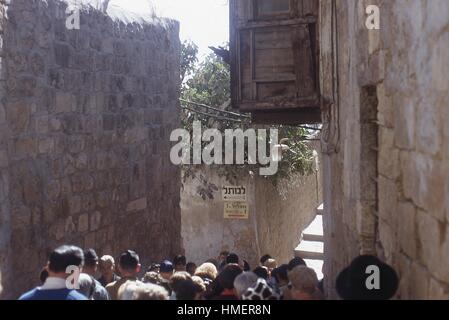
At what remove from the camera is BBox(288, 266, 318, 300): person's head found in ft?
11.1

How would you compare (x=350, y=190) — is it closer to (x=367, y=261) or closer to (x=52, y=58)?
(x=367, y=261)

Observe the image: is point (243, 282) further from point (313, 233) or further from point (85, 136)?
point (313, 233)

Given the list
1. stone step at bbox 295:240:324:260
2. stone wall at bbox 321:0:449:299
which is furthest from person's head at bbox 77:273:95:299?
stone step at bbox 295:240:324:260

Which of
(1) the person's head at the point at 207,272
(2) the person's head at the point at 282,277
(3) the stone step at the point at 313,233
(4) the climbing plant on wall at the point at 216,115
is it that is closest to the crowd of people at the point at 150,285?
(1) the person's head at the point at 207,272

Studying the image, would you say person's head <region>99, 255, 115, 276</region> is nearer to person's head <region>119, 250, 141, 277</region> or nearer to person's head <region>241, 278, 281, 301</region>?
person's head <region>119, 250, 141, 277</region>

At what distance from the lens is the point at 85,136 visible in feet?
17.2

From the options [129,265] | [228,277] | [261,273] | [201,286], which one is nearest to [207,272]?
[261,273]

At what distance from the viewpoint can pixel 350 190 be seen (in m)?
4.38

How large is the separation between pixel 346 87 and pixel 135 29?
8.24 ft

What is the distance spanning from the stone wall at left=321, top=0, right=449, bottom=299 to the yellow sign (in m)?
5.25

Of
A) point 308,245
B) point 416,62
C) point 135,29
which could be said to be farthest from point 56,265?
point 308,245

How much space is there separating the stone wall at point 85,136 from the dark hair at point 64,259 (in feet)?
3.42

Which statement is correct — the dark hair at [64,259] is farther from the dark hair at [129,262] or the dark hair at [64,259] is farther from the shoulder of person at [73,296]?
the dark hair at [129,262]

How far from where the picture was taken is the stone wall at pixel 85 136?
4195mm
